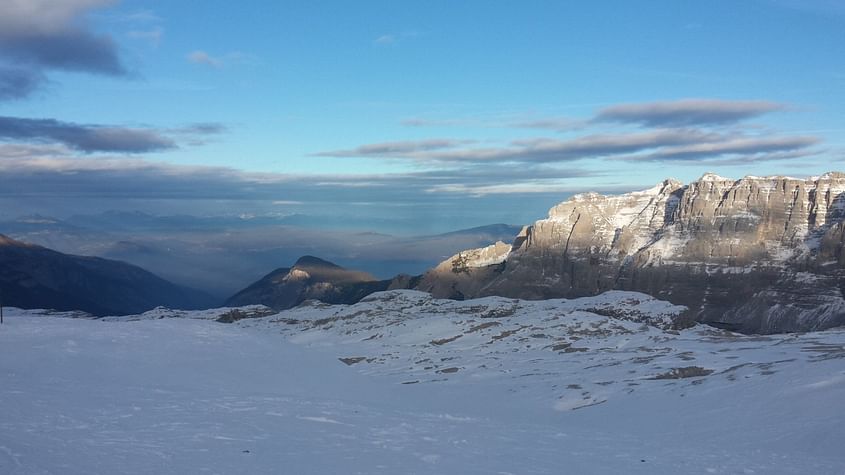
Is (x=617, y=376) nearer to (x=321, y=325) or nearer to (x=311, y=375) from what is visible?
(x=311, y=375)

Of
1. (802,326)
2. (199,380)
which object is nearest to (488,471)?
(199,380)

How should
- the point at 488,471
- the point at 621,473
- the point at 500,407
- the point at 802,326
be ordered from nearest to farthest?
the point at 488,471 < the point at 621,473 < the point at 500,407 < the point at 802,326

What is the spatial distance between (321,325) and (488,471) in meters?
130

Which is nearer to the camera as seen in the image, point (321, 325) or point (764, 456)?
point (764, 456)

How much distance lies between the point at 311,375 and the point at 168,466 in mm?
29290

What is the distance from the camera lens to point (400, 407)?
4191cm

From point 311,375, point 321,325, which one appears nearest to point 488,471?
point 311,375

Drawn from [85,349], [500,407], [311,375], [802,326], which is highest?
[85,349]

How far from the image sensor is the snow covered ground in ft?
69.7

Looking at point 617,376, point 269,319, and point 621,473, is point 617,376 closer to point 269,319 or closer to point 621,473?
point 621,473

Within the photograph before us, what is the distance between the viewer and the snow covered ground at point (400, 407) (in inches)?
837

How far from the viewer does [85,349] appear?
41.9m

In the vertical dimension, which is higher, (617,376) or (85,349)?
(85,349)

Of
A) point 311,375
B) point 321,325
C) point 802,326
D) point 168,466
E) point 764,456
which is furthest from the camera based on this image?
point 802,326
